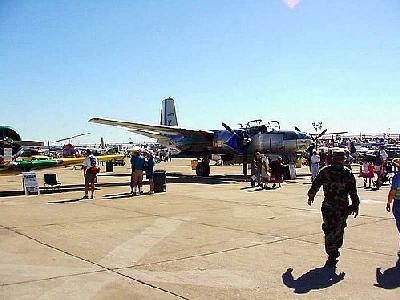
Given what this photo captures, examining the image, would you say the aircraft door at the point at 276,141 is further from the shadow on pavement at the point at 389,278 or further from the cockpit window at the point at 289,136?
the shadow on pavement at the point at 389,278

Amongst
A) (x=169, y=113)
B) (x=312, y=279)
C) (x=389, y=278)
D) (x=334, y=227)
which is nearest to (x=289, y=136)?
(x=169, y=113)

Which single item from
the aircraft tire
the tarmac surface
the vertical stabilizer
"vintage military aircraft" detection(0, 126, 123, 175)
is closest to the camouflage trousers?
the tarmac surface

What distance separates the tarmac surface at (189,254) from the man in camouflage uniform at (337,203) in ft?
1.19

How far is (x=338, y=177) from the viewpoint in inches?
248

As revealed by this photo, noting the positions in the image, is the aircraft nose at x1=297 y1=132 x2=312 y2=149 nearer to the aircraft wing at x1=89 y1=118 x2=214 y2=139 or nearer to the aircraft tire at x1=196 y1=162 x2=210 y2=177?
the aircraft wing at x1=89 y1=118 x2=214 y2=139

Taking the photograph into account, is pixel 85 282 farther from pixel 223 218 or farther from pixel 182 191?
pixel 182 191

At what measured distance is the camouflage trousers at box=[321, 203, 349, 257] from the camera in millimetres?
6121

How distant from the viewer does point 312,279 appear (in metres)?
5.43

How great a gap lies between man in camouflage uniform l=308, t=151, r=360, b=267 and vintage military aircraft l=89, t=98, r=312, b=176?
17598 millimetres

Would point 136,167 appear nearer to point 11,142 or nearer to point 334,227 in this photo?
point 11,142

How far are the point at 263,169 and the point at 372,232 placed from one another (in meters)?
9.83

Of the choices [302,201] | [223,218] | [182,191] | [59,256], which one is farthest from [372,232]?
[182,191]

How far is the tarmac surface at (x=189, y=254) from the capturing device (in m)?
4.99

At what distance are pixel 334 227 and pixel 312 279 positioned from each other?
1.08 m
